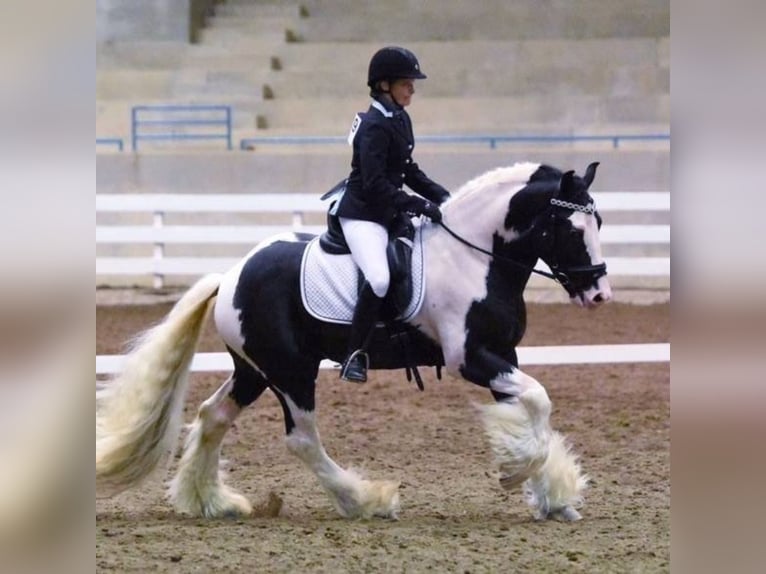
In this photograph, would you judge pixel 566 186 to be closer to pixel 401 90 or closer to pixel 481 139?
pixel 401 90

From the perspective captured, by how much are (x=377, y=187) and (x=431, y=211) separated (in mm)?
219

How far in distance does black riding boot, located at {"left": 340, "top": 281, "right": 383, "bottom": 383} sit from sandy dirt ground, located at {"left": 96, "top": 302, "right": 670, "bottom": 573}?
1.63 feet

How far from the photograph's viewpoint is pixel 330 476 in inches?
155

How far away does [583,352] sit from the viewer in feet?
21.8

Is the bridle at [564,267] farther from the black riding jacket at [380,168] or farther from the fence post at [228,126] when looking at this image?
the fence post at [228,126]

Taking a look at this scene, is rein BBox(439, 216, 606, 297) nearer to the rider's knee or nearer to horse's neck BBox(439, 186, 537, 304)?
horse's neck BBox(439, 186, 537, 304)

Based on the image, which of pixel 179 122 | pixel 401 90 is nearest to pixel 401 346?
pixel 401 90

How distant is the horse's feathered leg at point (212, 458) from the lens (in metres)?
4.07

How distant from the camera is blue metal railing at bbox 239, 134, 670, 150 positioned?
1210 cm

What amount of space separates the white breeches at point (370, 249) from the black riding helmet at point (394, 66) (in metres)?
0.46
